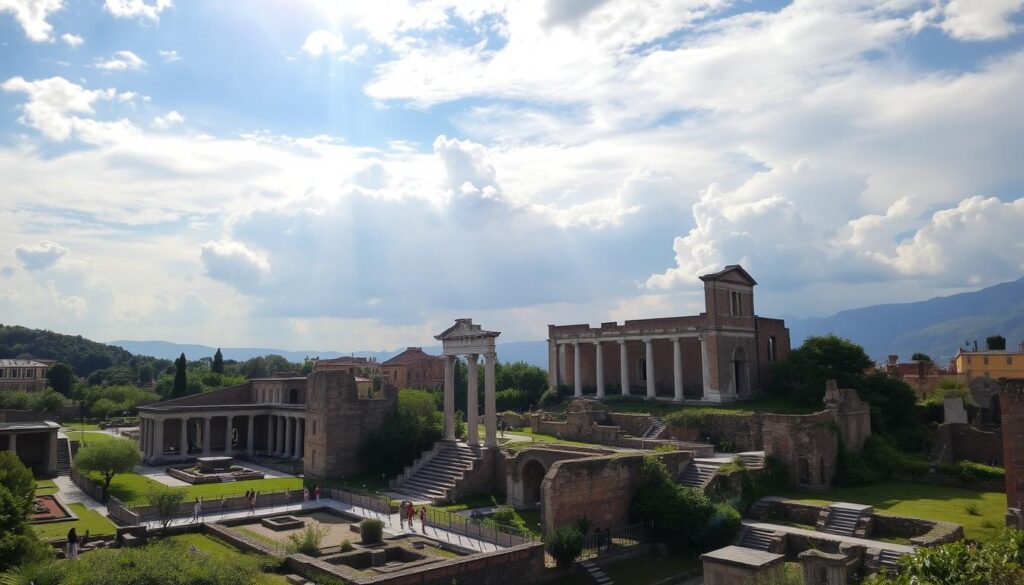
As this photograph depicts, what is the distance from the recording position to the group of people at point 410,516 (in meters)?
31.1

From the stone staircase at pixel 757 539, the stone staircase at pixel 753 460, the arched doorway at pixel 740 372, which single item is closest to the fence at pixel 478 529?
the stone staircase at pixel 757 539

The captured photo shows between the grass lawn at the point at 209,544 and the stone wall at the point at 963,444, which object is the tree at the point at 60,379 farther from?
the stone wall at the point at 963,444

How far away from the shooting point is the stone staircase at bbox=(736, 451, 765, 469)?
116 ft

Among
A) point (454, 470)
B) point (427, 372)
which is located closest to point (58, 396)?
point (427, 372)

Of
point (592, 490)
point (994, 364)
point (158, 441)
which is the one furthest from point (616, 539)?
point (994, 364)

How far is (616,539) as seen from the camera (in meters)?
30.8

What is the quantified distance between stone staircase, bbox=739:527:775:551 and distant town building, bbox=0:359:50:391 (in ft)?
379

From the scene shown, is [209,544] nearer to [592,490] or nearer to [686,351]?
[592,490]

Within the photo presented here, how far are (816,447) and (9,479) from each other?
33914 mm

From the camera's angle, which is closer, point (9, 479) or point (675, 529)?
point (9, 479)

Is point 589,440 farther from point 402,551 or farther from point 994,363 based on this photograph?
point 994,363

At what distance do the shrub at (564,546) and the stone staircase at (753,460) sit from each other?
1197 cm

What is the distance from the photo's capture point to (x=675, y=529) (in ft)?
98.7

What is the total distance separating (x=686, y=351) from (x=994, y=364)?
1386 inches
